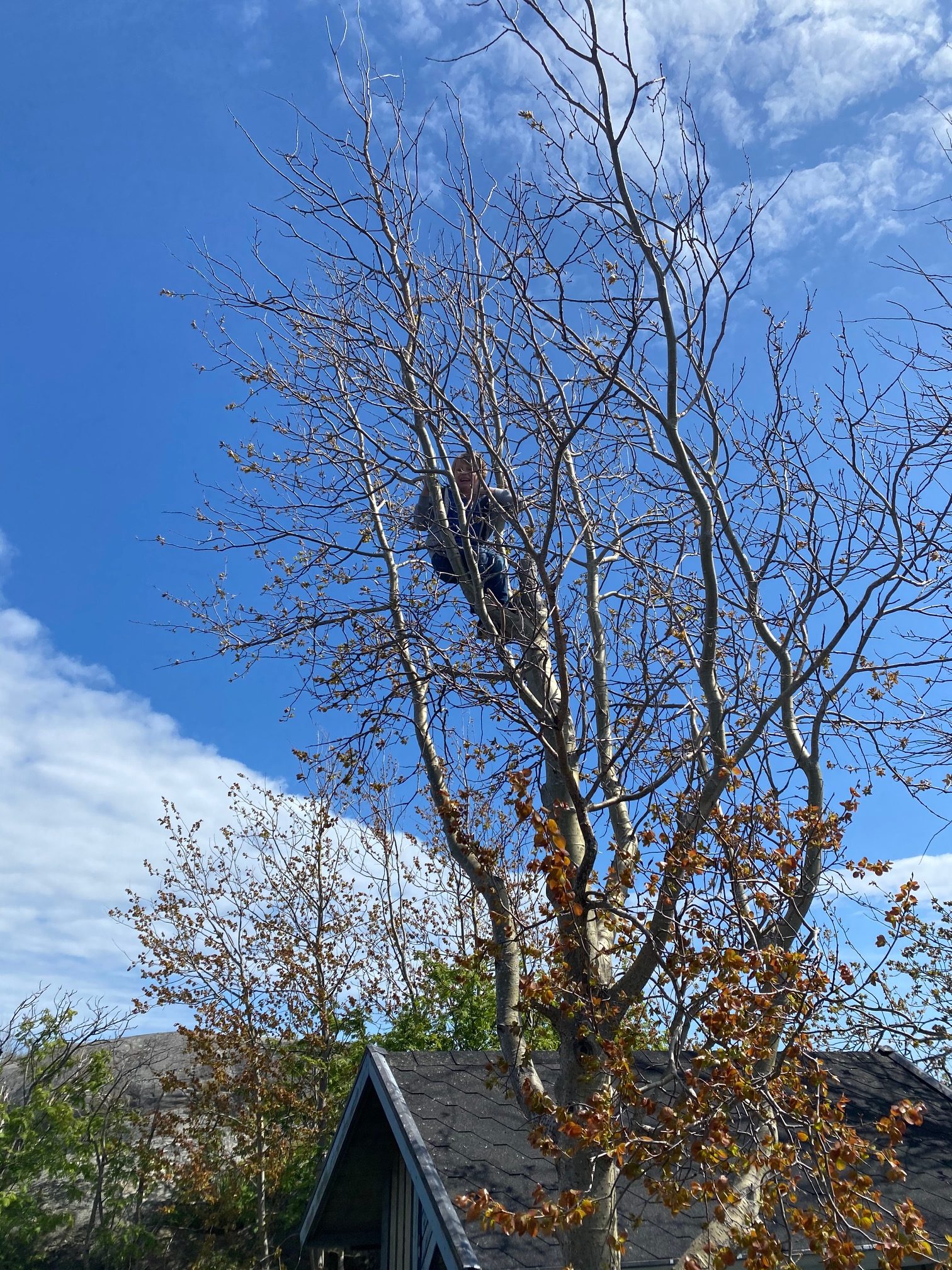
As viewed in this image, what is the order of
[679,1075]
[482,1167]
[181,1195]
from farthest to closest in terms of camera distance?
[181,1195] < [482,1167] < [679,1075]

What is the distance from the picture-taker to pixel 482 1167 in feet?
23.9

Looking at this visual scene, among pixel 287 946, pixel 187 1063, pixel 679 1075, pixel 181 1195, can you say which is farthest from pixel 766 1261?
pixel 187 1063

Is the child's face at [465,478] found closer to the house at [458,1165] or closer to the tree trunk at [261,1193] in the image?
the house at [458,1165]

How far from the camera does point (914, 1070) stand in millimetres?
10484

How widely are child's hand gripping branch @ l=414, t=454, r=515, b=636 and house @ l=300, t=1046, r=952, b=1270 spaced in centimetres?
333

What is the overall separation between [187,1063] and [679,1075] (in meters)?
19.5

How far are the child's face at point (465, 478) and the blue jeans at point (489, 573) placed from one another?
383 mm

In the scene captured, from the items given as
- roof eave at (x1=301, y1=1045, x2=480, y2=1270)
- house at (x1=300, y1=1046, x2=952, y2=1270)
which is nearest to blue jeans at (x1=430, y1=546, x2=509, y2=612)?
house at (x1=300, y1=1046, x2=952, y2=1270)

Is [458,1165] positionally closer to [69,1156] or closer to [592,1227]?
[592,1227]

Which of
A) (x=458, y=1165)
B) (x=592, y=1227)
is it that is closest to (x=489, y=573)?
(x=592, y=1227)

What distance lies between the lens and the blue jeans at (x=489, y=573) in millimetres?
6496

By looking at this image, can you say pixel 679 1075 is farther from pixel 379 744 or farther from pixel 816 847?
pixel 379 744

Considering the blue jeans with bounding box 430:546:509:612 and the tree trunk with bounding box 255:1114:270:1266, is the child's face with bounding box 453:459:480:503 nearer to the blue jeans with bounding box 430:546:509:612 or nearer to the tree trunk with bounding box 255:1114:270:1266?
the blue jeans with bounding box 430:546:509:612

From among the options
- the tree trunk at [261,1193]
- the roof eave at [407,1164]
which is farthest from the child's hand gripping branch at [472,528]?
the tree trunk at [261,1193]
